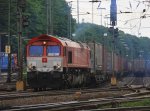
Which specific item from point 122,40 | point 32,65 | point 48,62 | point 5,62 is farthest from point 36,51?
point 122,40

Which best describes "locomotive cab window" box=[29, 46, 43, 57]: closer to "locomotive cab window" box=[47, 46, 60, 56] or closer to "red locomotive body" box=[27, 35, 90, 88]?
"red locomotive body" box=[27, 35, 90, 88]

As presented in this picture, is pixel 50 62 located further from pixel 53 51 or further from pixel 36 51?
pixel 36 51

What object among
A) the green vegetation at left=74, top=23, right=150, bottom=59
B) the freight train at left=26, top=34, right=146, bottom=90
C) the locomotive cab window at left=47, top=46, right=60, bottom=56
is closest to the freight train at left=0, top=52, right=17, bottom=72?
the green vegetation at left=74, top=23, right=150, bottom=59

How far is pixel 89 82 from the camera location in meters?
41.2

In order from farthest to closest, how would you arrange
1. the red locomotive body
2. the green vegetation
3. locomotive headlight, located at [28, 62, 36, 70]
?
1. the green vegetation
2. locomotive headlight, located at [28, 62, 36, 70]
3. the red locomotive body

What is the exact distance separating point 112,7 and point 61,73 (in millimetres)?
16250

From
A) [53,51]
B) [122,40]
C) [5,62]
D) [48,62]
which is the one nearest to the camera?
[48,62]

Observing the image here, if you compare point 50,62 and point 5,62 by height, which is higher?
point 5,62

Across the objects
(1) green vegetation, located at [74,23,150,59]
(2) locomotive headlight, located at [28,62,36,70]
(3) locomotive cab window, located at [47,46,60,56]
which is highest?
(1) green vegetation, located at [74,23,150,59]

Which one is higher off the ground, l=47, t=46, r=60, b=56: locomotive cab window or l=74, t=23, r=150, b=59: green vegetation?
l=74, t=23, r=150, b=59: green vegetation

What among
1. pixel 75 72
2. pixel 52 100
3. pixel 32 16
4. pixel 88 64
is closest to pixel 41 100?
pixel 52 100

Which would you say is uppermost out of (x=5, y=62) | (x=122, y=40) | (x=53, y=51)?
(x=122, y=40)

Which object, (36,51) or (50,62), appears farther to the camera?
(36,51)

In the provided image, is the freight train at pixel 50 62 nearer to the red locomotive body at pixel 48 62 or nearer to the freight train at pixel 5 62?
the red locomotive body at pixel 48 62
